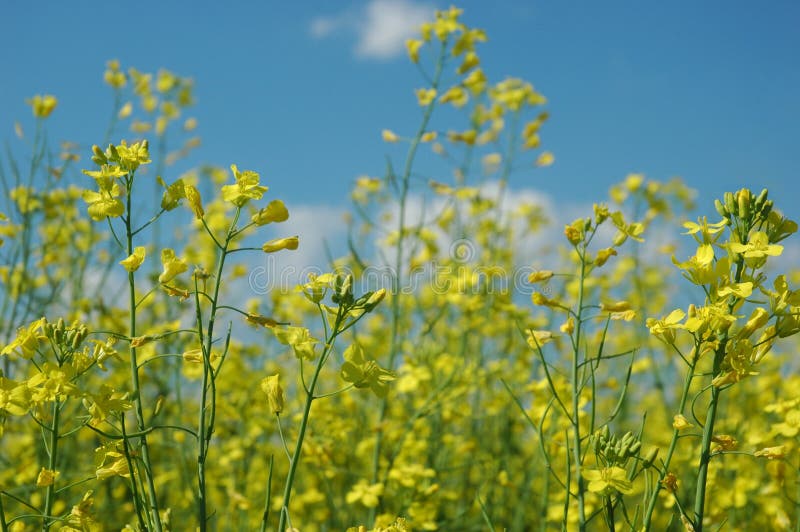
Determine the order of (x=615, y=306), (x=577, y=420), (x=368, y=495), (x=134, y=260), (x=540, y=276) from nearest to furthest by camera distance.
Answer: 1. (x=134, y=260)
2. (x=577, y=420)
3. (x=615, y=306)
4. (x=540, y=276)
5. (x=368, y=495)

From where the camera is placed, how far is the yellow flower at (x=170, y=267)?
1447 millimetres

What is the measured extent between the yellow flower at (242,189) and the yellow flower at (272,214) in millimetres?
40

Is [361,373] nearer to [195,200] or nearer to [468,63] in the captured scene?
[195,200]

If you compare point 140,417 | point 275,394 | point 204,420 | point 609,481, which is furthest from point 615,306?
point 140,417

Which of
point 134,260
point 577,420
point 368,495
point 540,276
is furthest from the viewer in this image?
point 368,495

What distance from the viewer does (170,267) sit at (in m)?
1.46

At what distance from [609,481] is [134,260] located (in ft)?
3.51

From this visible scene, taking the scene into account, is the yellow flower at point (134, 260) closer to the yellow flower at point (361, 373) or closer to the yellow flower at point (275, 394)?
the yellow flower at point (275, 394)

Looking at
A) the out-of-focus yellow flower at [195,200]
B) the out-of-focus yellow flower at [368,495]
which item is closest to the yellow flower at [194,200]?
the out-of-focus yellow flower at [195,200]

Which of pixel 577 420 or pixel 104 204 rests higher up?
pixel 104 204

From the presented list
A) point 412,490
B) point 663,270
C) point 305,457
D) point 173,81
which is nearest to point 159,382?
point 305,457

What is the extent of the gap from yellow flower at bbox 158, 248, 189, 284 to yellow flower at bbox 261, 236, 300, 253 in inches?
7.5

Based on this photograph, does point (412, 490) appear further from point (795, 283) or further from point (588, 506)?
point (795, 283)

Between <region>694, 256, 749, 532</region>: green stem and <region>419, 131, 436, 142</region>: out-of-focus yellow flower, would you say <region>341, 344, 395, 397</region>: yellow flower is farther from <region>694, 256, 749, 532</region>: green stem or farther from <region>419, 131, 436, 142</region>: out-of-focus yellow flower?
<region>419, 131, 436, 142</region>: out-of-focus yellow flower
